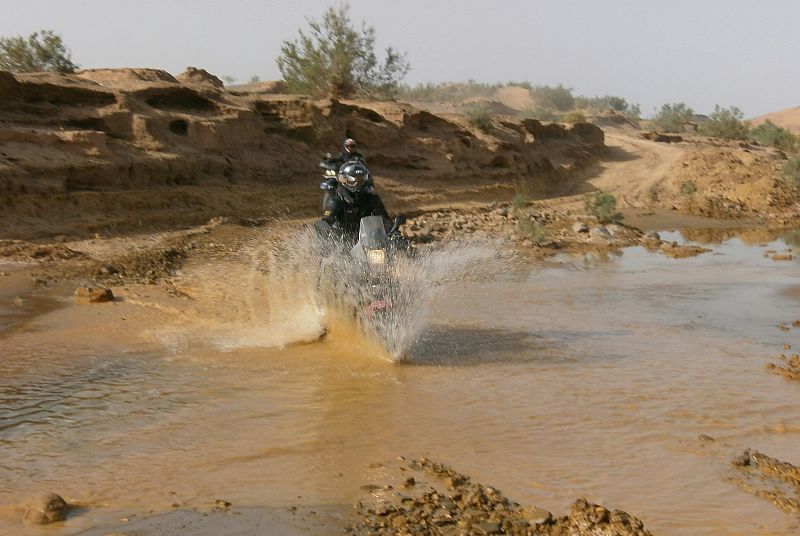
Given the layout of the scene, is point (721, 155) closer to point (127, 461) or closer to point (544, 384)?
point (544, 384)

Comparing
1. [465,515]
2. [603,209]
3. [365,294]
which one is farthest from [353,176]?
[603,209]

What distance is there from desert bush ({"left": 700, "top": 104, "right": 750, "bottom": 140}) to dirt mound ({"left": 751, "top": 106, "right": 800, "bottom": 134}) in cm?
1956

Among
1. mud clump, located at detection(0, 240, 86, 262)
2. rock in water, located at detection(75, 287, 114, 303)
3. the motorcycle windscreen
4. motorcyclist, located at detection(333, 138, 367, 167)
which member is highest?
motorcyclist, located at detection(333, 138, 367, 167)

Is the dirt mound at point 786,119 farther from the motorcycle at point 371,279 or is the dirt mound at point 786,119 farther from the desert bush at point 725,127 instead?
the motorcycle at point 371,279

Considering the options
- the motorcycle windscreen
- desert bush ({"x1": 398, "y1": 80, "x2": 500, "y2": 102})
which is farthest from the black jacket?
desert bush ({"x1": 398, "y1": 80, "x2": 500, "y2": 102})

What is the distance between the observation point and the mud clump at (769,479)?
4234 millimetres

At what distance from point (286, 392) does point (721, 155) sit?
20654 mm

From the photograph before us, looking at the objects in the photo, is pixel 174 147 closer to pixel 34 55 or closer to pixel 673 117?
pixel 34 55

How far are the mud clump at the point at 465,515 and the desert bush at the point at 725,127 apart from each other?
1172 inches

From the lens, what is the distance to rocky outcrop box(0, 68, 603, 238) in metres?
11.5

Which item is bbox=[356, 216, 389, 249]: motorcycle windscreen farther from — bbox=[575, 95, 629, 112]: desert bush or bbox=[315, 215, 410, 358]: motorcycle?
bbox=[575, 95, 629, 112]: desert bush

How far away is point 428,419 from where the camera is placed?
17.9ft

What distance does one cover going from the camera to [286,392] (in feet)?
19.7

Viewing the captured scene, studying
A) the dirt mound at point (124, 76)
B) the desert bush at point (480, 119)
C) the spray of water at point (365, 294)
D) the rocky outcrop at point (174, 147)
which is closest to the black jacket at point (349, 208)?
the spray of water at point (365, 294)
